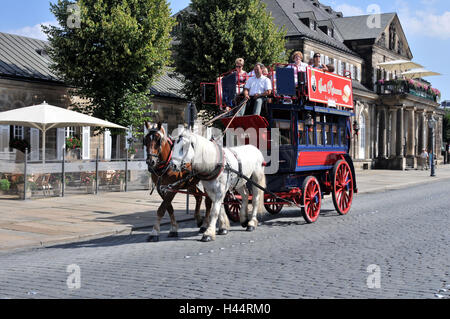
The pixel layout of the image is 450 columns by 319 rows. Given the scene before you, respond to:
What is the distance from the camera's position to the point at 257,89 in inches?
439

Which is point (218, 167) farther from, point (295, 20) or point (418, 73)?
point (418, 73)

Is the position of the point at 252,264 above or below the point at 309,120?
below

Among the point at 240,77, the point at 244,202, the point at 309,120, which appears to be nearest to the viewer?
the point at 244,202

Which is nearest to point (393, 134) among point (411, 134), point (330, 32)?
point (411, 134)

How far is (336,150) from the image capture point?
13273 mm

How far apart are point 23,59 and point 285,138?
56.9 feet

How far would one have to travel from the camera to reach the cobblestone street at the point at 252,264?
19.3ft

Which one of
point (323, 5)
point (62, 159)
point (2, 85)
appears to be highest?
point (323, 5)

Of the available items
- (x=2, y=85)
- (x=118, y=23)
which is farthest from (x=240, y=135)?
(x=2, y=85)

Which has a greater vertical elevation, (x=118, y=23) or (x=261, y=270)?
(x=118, y=23)

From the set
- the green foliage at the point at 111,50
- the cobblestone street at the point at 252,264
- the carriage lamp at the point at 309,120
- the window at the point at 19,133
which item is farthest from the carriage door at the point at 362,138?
the cobblestone street at the point at 252,264

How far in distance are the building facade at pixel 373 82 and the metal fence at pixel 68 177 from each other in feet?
87.7
